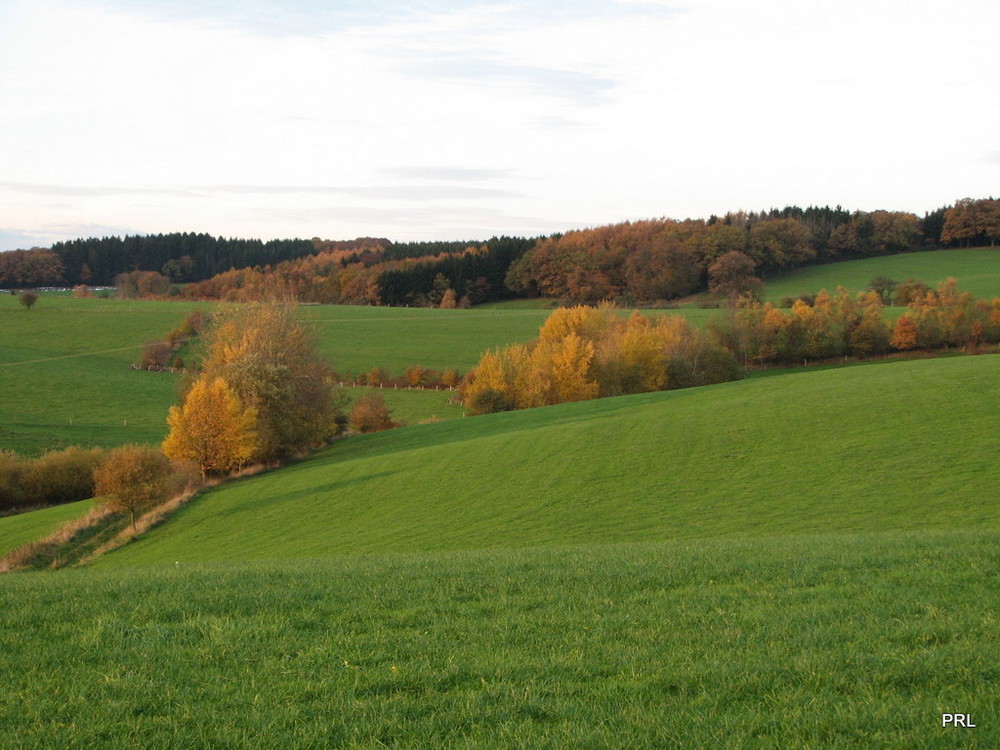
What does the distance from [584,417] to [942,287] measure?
63.6 metres

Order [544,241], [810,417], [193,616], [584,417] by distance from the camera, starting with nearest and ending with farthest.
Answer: [193,616] < [810,417] < [584,417] < [544,241]

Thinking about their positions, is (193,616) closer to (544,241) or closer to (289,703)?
(289,703)

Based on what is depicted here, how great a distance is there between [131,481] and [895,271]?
12407 cm

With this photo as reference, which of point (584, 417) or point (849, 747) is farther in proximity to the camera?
point (584, 417)

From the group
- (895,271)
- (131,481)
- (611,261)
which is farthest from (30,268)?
(895,271)

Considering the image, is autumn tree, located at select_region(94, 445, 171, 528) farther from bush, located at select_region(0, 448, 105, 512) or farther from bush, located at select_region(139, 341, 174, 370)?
bush, located at select_region(139, 341, 174, 370)

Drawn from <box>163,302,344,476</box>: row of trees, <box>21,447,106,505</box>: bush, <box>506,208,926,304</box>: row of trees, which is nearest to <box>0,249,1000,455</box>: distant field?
<box>506,208,926,304</box>: row of trees

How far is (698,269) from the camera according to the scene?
423 ft

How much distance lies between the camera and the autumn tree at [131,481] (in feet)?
122

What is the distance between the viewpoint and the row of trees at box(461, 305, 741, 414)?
232 feet

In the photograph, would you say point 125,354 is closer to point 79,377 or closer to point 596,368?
point 79,377

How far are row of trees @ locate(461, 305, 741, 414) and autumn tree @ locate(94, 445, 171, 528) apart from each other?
33191mm

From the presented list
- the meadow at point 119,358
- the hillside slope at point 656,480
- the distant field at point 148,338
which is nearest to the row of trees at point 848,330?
the distant field at point 148,338

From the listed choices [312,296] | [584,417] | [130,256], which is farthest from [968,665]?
[130,256]
